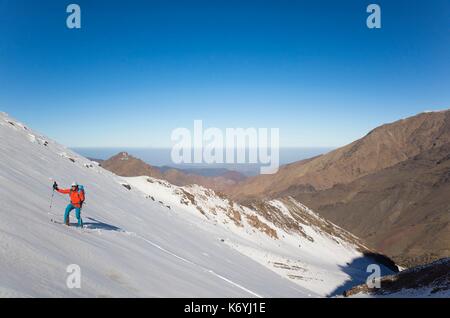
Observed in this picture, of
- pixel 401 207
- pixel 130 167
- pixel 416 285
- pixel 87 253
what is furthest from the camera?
pixel 401 207

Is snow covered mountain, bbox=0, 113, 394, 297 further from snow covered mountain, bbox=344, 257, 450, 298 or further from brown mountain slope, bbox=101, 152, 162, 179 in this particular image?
brown mountain slope, bbox=101, 152, 162, 179

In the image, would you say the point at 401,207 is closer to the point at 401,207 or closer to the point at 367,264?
the point at 401,207

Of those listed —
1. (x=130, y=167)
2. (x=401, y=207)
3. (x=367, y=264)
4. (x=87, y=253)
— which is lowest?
(x=367, y=264)

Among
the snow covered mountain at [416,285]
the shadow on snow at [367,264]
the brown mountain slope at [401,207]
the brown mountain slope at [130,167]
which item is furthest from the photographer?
the brown mountain slope at [130,167]

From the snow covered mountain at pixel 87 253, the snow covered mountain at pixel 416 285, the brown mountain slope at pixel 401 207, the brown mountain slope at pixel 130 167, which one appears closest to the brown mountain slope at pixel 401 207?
the brown mountain slope at pixel 401 207

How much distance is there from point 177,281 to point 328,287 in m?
32.5

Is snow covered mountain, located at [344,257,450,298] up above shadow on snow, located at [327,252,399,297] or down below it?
above

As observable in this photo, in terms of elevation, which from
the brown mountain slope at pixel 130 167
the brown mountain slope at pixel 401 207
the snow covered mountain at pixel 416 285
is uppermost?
the brown mountain slope at pixel 130 167

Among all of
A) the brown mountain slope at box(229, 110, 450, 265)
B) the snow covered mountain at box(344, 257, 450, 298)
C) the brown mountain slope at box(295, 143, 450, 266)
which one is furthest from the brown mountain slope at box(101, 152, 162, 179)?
the snow covered mountain at box(344, 257, 450, 298)

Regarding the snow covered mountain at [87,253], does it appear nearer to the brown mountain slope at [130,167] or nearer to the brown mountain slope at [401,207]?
the brown mountain slope at [401,207]

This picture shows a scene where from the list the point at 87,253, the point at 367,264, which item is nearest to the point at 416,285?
the point at 87,253

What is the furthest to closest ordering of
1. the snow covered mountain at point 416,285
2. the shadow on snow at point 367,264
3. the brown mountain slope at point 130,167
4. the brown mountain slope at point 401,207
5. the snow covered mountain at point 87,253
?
the brown mountain slope at point 130,167 < the brown mountain slope at point 401,207 < the shadow on snow at point 367,264 < the snow covered mountain at point 416,285 < the snow covered mountain at point 87,253
